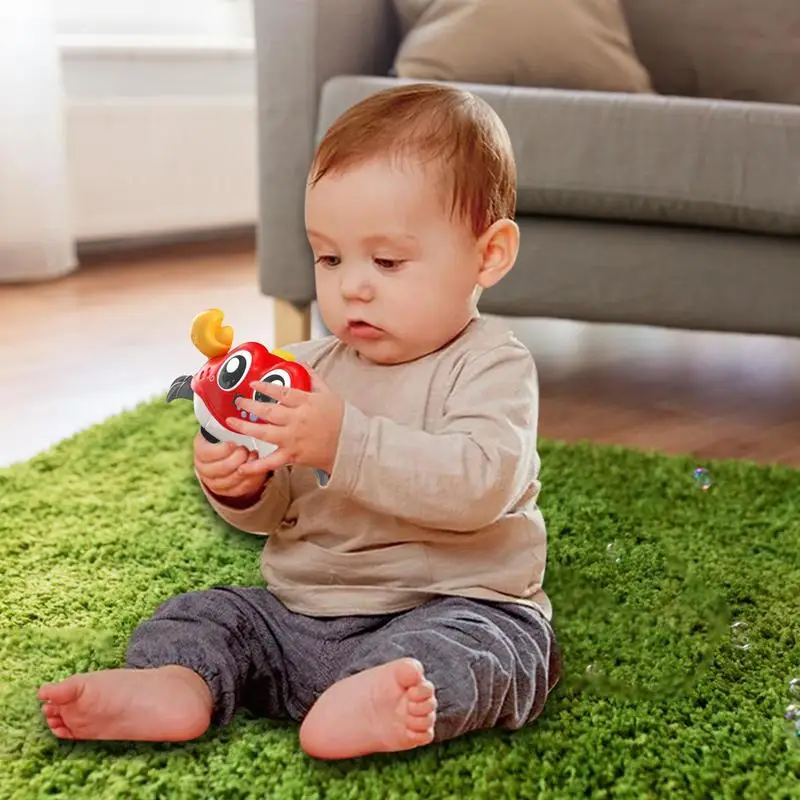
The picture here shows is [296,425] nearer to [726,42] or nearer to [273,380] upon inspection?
[273,380]

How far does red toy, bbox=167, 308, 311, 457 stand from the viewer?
72 centimetres

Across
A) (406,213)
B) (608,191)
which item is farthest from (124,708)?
(608,191)

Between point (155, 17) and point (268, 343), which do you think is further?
point (155, 17)

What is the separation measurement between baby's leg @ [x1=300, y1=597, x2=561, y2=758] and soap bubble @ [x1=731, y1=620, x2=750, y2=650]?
0.64ft

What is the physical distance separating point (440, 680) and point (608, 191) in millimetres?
886

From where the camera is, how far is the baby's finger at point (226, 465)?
741 millimetres

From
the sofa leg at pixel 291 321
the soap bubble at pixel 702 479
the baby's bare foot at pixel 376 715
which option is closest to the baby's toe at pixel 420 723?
the baby's bare foot at pixel 376 715

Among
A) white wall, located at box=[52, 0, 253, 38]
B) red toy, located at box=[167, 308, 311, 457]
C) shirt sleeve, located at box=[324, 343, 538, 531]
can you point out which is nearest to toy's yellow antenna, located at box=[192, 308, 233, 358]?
red toy, located at box=[167, 308, 311, 457]

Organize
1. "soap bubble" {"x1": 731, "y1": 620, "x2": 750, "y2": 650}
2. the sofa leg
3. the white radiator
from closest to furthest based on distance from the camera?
"soap bubble" {"x1": 731, "y1": 620, "x2": 750, "y2": 650}
the sofa leg
the white radiator

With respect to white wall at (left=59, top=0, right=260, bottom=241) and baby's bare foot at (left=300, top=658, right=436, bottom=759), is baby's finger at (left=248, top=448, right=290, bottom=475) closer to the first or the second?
baby's bare foot at (left=300, top=658, right=436, bottom=759)

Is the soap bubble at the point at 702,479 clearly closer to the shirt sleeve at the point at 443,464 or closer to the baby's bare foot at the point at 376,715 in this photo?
the shirt sleeve at the point at 443,464

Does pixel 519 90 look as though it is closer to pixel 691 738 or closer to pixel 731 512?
pixel 731 512

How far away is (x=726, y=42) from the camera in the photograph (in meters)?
1.89

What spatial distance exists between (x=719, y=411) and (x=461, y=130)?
0.99 meters
